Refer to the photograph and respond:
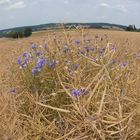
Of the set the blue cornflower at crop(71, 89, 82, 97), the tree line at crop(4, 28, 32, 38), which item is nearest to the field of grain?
the blue cornflower at crop(71, 89, 82, 97)

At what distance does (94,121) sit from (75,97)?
221 millimetres

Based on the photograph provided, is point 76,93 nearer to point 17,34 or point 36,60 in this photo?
point 36,60

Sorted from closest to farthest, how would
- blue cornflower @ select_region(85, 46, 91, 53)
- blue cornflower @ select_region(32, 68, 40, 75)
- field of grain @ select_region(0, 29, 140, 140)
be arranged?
field of grain @ select_region(0, 29, 140, 140) < blue cornflower @ select_region(32, 68, 40, 75) < blue cornflower @ select_region(85, 46, 91, 53)

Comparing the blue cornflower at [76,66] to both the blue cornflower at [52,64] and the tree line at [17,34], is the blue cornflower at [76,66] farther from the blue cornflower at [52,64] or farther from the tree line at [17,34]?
the tree line at [17,34]

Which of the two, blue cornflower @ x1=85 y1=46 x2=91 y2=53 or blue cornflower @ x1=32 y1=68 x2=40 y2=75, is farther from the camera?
blue cornflower @ x1=85 y1=46 x2=91 y2=53

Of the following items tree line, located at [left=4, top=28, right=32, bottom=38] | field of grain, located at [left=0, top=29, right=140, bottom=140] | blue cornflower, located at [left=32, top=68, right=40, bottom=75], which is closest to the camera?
field of grain, located at [left=0, top=29, right=140, bottom=140]

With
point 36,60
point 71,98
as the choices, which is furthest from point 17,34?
point 71,98

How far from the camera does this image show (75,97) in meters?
2.67

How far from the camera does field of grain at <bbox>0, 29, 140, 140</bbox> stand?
263 cm

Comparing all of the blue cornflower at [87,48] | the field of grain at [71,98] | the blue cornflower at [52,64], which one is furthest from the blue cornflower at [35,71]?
the blue cornflower at [87,48]

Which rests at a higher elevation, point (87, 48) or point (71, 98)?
point (87, 48)

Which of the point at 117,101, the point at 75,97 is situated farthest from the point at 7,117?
the point at 117,101

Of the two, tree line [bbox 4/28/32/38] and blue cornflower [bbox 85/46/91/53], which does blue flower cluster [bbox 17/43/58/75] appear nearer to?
blue cornflower [bbox 85/46/91/53]

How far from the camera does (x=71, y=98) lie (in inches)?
110
